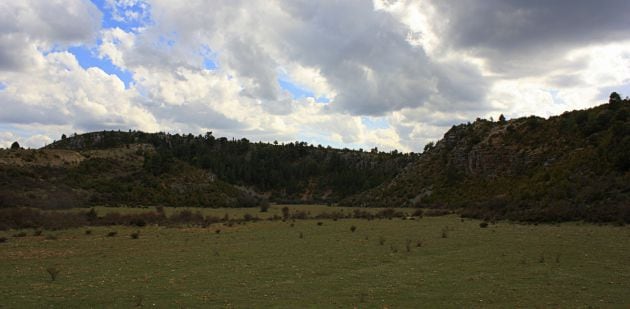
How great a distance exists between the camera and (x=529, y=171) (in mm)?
65750

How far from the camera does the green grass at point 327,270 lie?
15039 millimetres

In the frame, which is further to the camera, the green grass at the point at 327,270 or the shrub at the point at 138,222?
the shrub at the point at 138,222

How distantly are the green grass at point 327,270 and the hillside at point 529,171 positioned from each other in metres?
8.20

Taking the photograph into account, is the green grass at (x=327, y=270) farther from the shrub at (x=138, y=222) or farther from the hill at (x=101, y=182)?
the hill at (x=101, y=182)

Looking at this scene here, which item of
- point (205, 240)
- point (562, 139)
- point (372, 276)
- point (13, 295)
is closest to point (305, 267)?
point (372, 276)

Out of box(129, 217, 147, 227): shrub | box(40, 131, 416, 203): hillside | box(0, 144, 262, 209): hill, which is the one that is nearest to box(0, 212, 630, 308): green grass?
box(129, 217, 147, 227): shrub

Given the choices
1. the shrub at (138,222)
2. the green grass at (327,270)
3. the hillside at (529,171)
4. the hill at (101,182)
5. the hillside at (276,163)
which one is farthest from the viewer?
the hillside at (276,163)

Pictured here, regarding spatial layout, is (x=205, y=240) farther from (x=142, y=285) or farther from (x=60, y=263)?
(x=142, y=285)

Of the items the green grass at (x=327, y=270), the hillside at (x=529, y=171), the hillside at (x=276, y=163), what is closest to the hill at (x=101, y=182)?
the green grass at (x=327, y=270)

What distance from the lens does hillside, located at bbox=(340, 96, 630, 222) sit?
141 ft

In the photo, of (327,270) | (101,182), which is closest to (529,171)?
→ (327,270)

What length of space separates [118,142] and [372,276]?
482 feet

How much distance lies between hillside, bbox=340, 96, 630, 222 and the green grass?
820cm

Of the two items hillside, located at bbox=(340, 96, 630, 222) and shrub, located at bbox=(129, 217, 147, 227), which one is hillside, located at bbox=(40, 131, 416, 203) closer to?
hillside, located at bbox=(340, 96, 630, 222)
